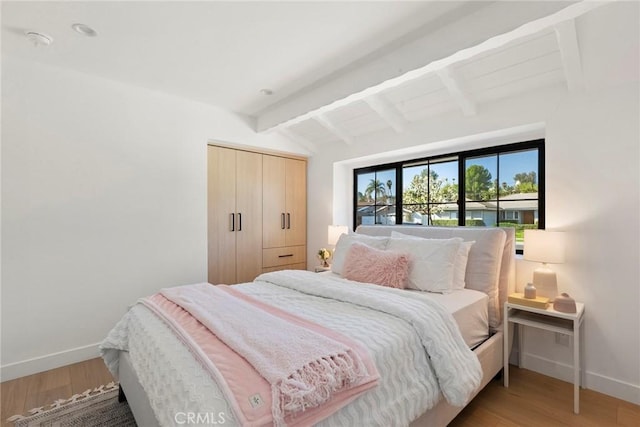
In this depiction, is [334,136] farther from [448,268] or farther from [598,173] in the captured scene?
[598,173]

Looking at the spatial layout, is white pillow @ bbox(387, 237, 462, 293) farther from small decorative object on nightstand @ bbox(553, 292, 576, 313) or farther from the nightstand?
small decorative object on nightstand @ bbox(553, 292, 576, 313)

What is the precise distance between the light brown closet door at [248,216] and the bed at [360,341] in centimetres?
135

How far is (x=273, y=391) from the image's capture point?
984mm

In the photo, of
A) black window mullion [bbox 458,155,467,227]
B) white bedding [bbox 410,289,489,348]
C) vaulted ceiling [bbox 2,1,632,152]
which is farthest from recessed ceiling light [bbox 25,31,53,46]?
black window mullion [bbox 458,155,467,227]

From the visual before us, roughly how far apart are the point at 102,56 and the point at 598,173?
383 centimetres

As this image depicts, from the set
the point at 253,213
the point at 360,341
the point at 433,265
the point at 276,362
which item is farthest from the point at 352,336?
the point at 253,213

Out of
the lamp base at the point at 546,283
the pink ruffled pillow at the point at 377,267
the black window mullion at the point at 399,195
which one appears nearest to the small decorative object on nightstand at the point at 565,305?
the lamp base at the point at 546,283

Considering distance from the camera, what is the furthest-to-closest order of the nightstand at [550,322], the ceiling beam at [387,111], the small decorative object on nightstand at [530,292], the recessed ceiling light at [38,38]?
the ceiling beam at [387,111]
the small decorative object on nightstand at [530,292]
the recessed ceiling light at [38,38]
the nightstand at [550,322]

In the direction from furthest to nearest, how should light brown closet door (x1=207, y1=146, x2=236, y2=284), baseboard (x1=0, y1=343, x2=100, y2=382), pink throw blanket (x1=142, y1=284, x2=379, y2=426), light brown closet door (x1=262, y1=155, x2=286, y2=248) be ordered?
light brown closet door (x1=262, y1=155, x2=286, y2=248), light brown closet door (x1=207, y1=146, x2=236, y2=284), baseboard (x1=0, y1=343, x2=100, y2=382), pink throw blanket (x1=142, y1=284, x2=379, y2=426)

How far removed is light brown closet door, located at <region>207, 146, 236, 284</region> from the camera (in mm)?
3506

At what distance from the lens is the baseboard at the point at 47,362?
2336 millimetres

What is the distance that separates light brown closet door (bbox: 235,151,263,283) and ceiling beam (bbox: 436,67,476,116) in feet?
7.72

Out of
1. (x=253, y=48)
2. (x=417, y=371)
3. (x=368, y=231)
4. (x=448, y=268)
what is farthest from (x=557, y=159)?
(x=253, y=48)

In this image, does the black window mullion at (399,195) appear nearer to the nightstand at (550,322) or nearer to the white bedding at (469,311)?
the white bedding at (469,311)
